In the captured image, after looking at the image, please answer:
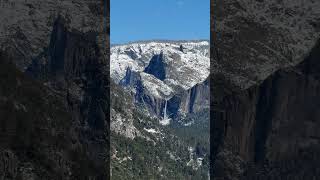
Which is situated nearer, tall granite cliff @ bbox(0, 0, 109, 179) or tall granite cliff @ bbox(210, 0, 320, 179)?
tall granite cliff @ bbox(210, 0, 320, 179)

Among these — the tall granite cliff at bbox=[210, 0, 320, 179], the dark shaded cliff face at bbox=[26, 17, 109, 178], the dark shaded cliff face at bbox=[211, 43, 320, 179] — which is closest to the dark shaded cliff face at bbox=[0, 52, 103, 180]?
the dark shaded cliff face at bbox=[26, 17, 109, 178]

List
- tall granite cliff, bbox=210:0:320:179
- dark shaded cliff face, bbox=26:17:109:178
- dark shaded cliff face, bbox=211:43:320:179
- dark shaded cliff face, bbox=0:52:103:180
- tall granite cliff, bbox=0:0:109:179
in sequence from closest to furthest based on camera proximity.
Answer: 1. tall granite cliff, bbox=210:0:320:179
2. dark shaded cliff face, bbox=211:43:320:179
3. tall granite cliff, bbox=0:0:109:179
4. dark shaded cliff face, bbox=0:52:103:180
5. dark shaded cliff face, bbox=26:17:109:178

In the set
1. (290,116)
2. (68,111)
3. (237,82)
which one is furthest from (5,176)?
(290,116)

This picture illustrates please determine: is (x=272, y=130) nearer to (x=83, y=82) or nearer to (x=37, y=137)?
(x=83, y=82)

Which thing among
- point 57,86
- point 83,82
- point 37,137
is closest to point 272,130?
point 83,82

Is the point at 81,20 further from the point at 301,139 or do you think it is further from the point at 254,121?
the point at 301,139

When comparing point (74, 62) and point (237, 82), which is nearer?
point (237, 82)

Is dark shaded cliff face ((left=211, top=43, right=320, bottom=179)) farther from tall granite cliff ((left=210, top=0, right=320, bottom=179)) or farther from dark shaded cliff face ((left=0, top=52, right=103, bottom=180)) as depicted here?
dark shaded cliff face ((left=0, top=52, right=103, bottom=180))
